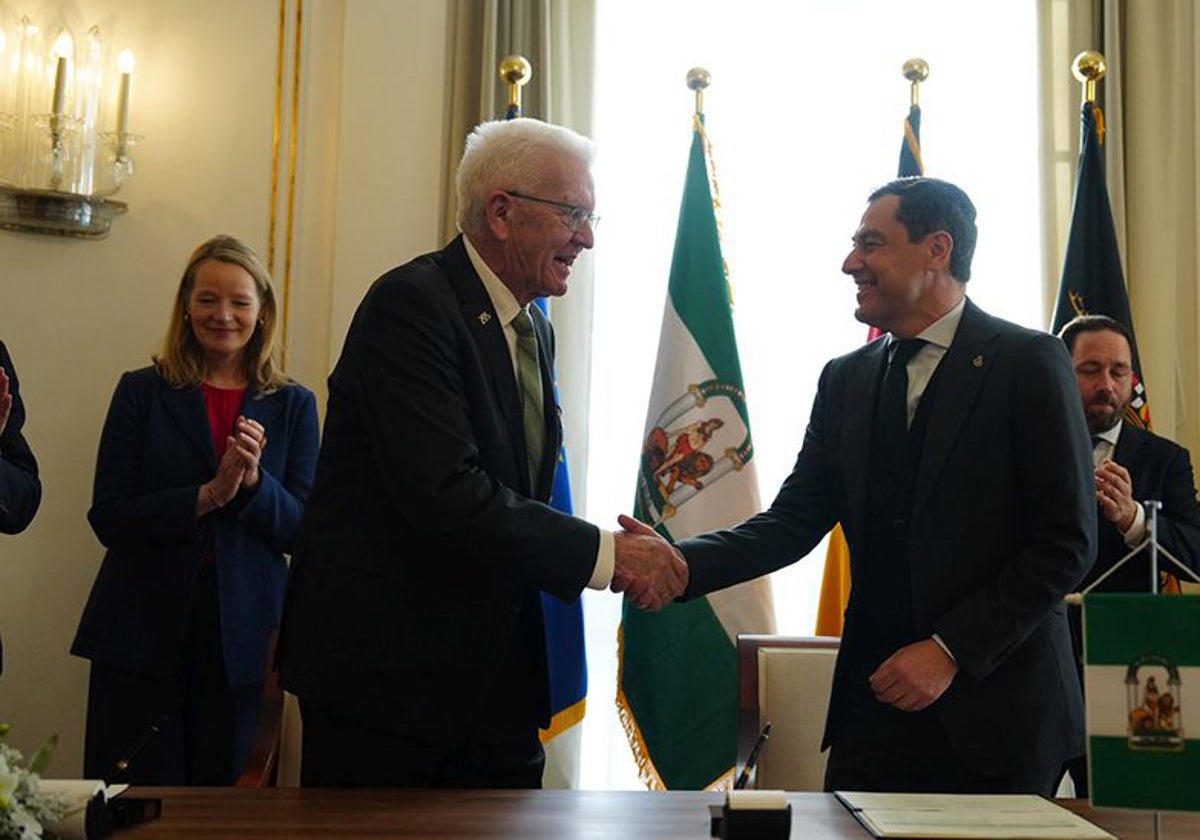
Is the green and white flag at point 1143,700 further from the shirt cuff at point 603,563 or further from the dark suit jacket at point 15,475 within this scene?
the dark suit jacket at point 15,475

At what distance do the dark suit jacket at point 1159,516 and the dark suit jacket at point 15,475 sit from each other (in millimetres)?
2525

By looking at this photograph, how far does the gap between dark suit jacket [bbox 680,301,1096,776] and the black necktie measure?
0.03 metres

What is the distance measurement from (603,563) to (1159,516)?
5.41 ft

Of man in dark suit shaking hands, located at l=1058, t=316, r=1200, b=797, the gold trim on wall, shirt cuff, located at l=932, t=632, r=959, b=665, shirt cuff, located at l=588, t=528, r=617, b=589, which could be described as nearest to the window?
the gold trim on wall

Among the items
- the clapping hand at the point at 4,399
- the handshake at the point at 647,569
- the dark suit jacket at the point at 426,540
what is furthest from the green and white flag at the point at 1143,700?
the clapping hand at the point at 4,399

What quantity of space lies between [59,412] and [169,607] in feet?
3.92

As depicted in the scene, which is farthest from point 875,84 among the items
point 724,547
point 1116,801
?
point 1116,801

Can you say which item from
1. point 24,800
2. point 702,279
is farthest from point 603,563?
point 702,279

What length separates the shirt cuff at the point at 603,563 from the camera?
8.53ft

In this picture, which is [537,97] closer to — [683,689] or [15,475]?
[683,689]

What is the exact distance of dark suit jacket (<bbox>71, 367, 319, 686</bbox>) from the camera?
3.45m

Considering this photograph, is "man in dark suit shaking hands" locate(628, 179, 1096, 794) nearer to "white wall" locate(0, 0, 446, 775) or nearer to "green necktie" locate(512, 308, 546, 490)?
"green necktie" locate(512, 308, 546, 490)

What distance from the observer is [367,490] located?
2518mm

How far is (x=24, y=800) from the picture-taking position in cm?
150
